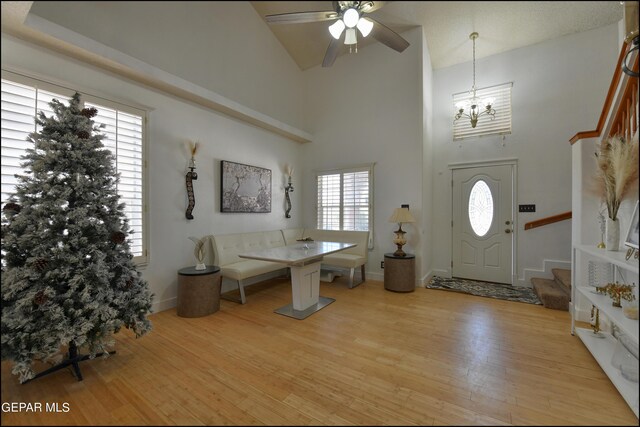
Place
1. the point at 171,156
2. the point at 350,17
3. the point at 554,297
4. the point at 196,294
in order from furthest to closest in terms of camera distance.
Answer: the point at 171,156 → the point at 554,297 → the point at 196,294 → the point at 350,17

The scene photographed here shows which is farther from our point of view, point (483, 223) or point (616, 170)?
point (483, 223)

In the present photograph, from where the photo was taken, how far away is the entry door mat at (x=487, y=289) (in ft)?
11.9

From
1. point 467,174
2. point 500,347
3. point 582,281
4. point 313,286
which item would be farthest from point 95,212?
point 467,174

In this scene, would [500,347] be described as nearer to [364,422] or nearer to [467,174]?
[364,422]

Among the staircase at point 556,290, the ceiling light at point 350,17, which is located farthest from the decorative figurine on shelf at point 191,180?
the staircase at point 556,290

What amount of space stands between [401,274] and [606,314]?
7.41 ft

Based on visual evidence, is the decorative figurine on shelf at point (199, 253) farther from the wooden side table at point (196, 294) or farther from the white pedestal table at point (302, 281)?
the white pedestal table at point (302, 281)

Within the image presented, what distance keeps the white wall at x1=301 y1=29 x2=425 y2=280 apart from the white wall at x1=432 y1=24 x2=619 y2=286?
1121mm

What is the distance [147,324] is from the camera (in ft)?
7.04

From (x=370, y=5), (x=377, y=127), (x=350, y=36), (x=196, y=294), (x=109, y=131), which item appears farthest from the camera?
(x=377, y=127)

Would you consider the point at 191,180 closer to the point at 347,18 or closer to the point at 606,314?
the point at 347,18

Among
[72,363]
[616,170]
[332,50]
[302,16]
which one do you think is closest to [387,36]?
[332,50]

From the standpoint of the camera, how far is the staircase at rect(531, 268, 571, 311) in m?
3.15

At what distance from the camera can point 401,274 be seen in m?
3.91
